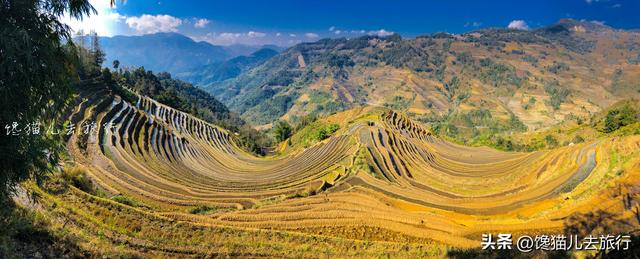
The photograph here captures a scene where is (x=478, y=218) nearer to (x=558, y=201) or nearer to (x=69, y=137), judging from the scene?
(x=558, y=201)

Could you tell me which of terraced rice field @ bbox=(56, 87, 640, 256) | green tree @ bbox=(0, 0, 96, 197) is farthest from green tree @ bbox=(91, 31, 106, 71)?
green tree @ bbox=(0, 0, 96, 197)

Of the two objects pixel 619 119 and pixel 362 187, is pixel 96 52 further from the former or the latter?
pixel 619 119

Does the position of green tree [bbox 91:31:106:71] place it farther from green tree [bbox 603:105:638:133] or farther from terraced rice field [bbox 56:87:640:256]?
green tree [bbox 603:105:638:133]

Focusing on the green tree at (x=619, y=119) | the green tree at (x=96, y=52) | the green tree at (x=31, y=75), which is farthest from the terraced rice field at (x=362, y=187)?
the green tree at (x=96, y=52)

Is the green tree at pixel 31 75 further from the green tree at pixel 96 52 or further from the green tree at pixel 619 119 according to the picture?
the green tree at pixel 96 52

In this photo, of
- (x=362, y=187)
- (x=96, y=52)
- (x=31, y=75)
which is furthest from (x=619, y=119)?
(x=96, y=52)
